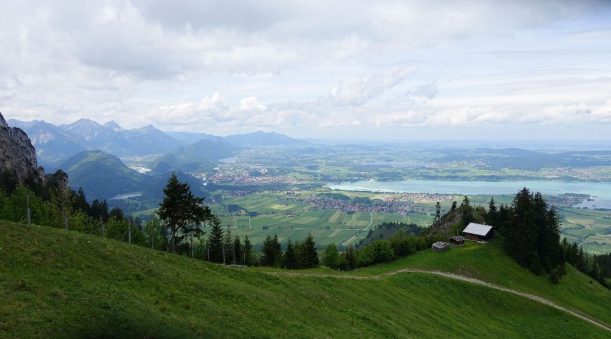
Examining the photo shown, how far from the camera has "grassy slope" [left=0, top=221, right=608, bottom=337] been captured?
2608 centimetres

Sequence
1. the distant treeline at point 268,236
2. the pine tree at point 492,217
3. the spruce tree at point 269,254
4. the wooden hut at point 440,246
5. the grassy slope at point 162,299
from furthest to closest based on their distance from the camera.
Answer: the pine tree at point 492,217
the wooden hut at point 440,246
the spruce tree at point 269,254
the distant treeline at point 268,236
the grassy slope at point 162,299

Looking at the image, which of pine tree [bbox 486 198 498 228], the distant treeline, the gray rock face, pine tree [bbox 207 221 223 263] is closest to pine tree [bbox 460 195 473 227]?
the distant treeline

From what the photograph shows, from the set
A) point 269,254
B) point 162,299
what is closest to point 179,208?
point 269,254

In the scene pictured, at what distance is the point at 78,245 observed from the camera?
1433 inches

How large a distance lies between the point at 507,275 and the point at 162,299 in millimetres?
84158

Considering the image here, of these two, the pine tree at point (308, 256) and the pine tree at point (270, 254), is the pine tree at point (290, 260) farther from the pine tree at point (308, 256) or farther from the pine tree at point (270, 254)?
the pine tree at point (270, 254)

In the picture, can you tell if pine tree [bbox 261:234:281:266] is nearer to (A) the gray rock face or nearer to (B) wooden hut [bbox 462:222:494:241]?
(B) wooden hut [bbox 462:222:494:241]

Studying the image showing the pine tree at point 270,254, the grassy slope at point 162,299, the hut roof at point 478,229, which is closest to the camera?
the grassy slope at point 162,299

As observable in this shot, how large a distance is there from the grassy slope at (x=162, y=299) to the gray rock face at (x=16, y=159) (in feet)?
416

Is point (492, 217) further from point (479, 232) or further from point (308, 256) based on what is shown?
point (308, 256)

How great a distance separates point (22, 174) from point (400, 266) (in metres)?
134

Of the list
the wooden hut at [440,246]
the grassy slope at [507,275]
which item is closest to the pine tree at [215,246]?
the grassy slope at [507,275]

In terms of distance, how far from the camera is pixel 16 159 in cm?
14700

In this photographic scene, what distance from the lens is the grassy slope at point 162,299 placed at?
26.1m
